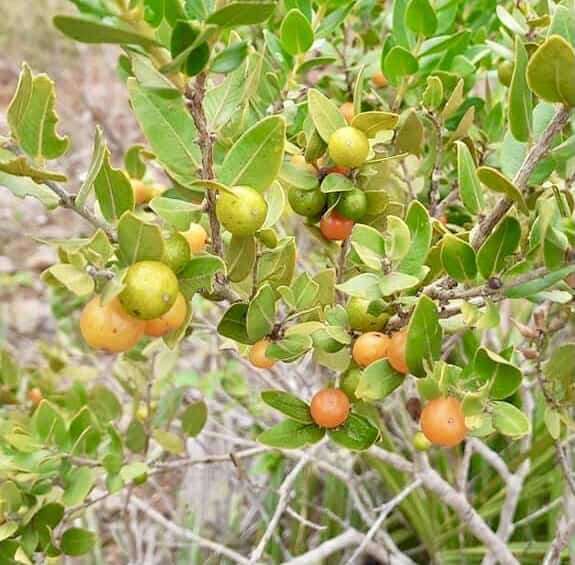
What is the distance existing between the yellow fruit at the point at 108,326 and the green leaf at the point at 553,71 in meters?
0.41

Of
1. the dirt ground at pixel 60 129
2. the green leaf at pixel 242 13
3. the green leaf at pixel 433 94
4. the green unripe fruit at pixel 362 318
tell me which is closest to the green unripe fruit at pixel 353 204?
the green unripe fruit at pixel 362 318

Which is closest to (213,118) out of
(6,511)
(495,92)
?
(6,511)

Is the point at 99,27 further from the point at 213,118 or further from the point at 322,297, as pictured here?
the point at 322,297

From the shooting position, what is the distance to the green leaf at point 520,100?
0.65m

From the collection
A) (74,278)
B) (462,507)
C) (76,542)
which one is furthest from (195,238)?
(462,507)

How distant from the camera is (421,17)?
0.93 m

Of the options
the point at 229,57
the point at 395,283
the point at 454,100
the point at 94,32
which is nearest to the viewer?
the point at 94,32

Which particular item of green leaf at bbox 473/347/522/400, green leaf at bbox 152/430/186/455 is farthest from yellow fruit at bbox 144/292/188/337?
green leaf at bbox 152/430/186/455

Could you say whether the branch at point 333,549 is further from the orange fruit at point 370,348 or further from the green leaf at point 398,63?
the green leaf at point 398,63

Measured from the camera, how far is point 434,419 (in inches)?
30.2

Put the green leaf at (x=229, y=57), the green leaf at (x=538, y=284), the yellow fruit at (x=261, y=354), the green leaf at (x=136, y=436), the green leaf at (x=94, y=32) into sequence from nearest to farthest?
1. the green leaf at (x=94, y=32)
2. the green leaf at (x=229, y=57)
3. the green leaf at (x=538, y=284)
4. the yellow fruit at (x=261, y=354)
5. the green leaf at (x=136, y=436)

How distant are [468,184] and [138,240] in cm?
37

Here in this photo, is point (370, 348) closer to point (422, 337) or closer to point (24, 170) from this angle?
point (422, 337)

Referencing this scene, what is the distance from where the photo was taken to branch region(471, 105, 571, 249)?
642mm
